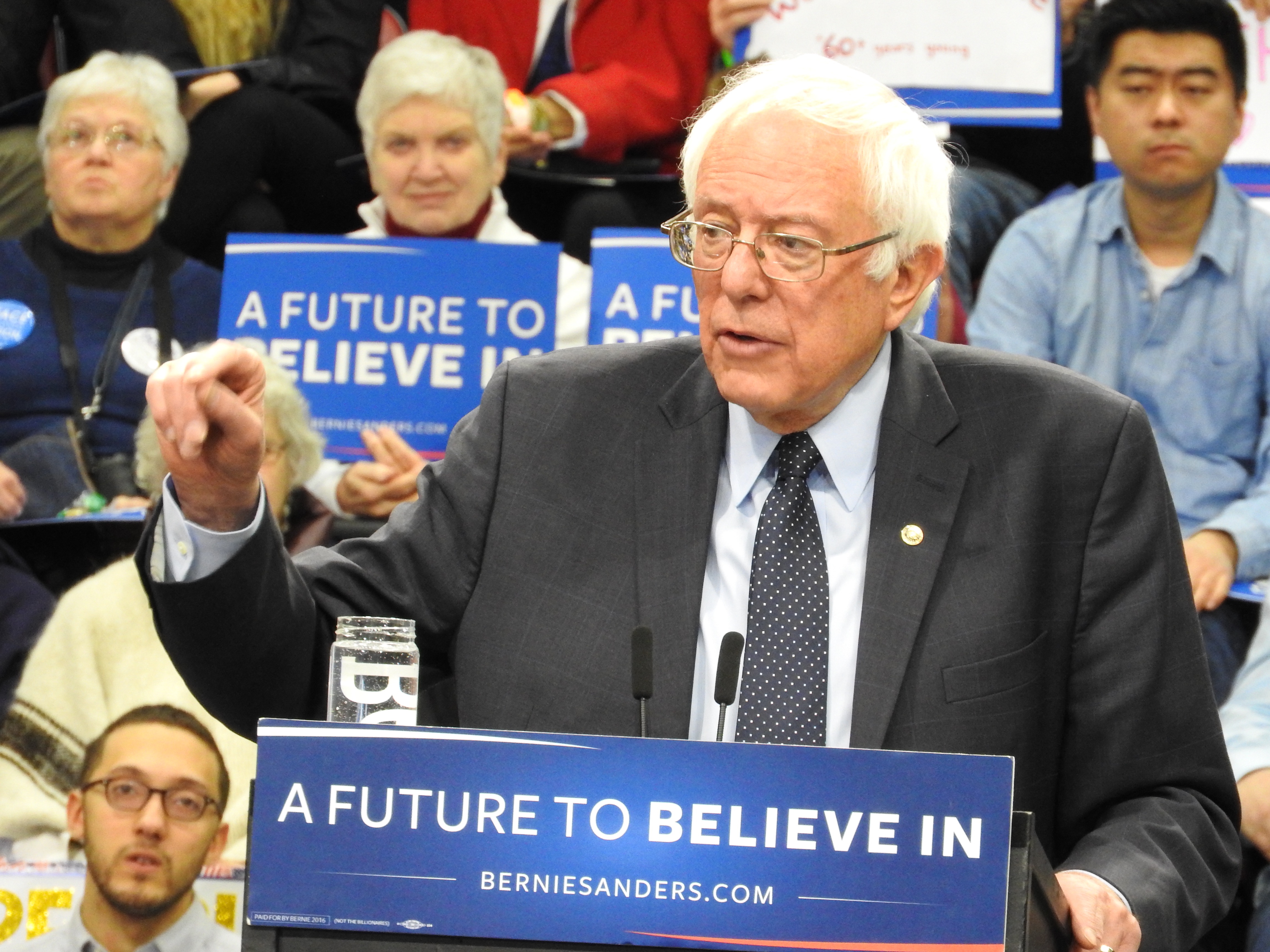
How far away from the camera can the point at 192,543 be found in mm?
1688

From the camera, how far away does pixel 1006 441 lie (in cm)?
199

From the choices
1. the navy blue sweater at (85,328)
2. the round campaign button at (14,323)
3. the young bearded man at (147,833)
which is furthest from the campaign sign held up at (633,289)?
the round campaign button at (14,323)

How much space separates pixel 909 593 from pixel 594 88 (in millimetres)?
2780

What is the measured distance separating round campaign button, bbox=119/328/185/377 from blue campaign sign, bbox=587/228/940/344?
43.2 inches

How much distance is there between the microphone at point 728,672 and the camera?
4.88ft

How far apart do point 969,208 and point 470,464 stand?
101 inches

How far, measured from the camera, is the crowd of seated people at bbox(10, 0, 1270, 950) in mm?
3334

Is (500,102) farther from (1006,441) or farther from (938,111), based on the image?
(1006,441)

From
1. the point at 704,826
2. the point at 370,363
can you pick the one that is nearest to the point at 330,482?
the point at 370,363

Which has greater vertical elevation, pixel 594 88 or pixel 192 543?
pixel 594 88

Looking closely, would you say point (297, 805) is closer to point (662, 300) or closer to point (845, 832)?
point (845, 832)

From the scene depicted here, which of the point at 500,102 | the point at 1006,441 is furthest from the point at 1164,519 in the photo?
the point at 500,102

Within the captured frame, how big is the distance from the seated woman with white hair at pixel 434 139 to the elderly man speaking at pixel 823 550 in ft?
7.07

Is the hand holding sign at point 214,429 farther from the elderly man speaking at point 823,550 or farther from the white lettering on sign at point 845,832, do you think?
the white lettering on sign at point 845,832
